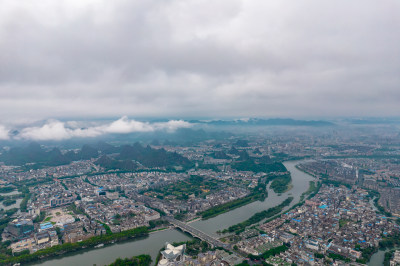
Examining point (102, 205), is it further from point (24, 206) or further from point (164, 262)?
point (164, 262)

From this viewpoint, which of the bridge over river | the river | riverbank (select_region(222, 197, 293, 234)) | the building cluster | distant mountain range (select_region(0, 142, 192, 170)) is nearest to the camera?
the river

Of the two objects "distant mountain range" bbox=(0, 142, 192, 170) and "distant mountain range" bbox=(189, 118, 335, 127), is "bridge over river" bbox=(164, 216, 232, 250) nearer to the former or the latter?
"distant mountain range" bbox=(0, 142, 192, 170)

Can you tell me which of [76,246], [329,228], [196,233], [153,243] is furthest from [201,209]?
[76,246]

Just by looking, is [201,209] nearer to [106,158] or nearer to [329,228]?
[329,228]

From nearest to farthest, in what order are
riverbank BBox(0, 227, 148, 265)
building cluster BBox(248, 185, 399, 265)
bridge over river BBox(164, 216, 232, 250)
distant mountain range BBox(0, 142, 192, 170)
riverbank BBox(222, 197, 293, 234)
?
riverbank BBox(0, 227, 148, 265) < building cluster BBox(248, 185, 399, 265) < bridge over river BBox(164, 216, 232, 250) < riverbank BBox(222, 197, 293, 234) < distant mountain range BBox(0, 142, 192, 170)

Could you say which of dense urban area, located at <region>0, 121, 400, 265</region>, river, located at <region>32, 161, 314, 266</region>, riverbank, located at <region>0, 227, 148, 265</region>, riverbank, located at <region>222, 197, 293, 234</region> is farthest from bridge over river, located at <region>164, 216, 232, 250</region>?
riverbank, located at <region>0, 227, 148, 265</region>

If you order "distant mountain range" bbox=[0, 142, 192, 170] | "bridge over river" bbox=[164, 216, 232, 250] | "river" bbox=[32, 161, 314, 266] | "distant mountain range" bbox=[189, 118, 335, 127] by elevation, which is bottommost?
"river" bbox=[32, 161, 314, 266]

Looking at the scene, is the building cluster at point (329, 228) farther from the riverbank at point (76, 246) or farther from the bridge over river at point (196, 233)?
the riverbank at point (76, 246)

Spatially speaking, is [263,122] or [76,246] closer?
[76,246]
